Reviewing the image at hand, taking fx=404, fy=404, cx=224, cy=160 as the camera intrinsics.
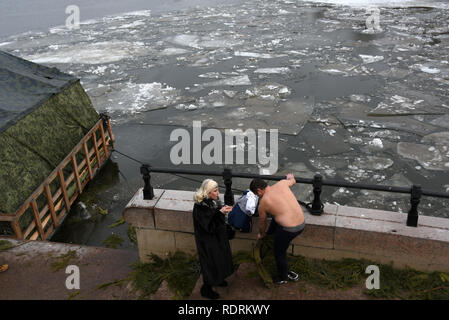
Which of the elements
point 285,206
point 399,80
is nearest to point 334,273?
point 285,206

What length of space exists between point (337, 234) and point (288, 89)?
32.5 ft

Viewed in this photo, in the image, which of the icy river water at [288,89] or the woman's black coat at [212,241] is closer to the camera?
the woman's black coat at [212,241]

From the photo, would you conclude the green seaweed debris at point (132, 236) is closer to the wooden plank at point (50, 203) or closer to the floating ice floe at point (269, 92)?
the wooden plank at point (50, 203)

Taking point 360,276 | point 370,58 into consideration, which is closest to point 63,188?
point 360,276

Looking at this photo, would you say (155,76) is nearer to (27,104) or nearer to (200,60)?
(200,60)

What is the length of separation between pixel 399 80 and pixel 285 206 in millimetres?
11591

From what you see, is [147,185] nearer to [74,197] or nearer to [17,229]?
[17,229]

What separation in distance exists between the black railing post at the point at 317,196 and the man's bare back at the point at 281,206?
359mm

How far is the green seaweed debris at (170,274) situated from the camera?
473cm

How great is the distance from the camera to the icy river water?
8.91 m

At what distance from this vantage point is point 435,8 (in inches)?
995

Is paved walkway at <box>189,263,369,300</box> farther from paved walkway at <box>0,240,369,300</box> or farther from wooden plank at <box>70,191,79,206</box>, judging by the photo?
wooden plank at <box>70,191,79,206</box>

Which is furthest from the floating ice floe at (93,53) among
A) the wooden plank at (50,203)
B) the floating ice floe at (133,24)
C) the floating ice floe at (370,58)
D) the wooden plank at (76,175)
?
the wooden plank at (50,203)

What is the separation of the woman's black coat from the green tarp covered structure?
402 centimetres
